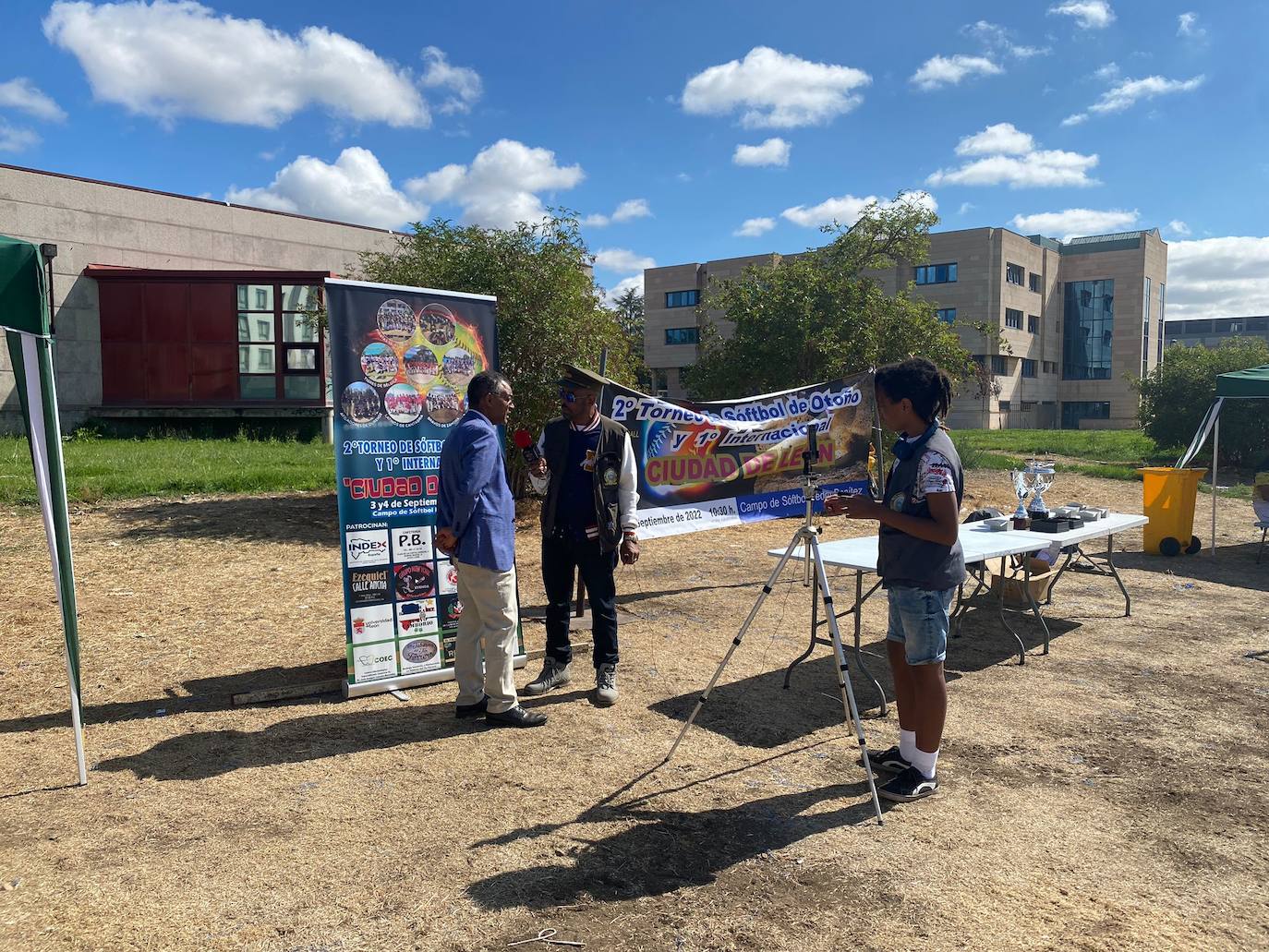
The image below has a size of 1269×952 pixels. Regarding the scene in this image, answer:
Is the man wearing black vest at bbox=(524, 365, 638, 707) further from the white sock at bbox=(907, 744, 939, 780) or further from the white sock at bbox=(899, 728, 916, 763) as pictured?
the white sock at bbox=(907, 744, 939, 780)

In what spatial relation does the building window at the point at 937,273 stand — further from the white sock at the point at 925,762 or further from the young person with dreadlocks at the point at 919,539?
the white sock at the point at 925,762

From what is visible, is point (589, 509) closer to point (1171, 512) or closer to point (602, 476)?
point (602, 476)

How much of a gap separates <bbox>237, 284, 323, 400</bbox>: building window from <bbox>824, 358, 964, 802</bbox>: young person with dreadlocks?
23.5 meters

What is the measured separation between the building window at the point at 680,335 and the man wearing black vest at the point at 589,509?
63308mm

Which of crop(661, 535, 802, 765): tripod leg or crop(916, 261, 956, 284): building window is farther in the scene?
crop(916, 261, 956, 284): building window

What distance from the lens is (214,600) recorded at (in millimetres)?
7988

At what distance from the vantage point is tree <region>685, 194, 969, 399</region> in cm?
1499

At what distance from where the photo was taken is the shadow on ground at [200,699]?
5.15 m

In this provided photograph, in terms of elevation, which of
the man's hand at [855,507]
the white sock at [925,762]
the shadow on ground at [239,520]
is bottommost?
the white sock at [925,762]

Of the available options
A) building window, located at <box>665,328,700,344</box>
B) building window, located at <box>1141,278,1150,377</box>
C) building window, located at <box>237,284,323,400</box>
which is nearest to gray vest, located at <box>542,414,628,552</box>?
building window, located at <box>237,284,323,400</box>

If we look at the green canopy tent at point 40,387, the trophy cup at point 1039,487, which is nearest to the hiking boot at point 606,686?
the green canopy tent at point 40,387

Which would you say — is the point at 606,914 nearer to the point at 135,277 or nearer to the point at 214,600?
the point at 214,600

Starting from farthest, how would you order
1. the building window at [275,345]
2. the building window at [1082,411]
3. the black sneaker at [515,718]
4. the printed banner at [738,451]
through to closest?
the building window at [1082,411] < the building window at [275,345] < the printed banner at [738,451] < the black sneaker at [515,718]

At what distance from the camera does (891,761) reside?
436 centimetres
